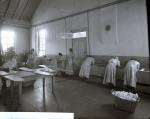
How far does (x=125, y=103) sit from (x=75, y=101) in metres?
0.63

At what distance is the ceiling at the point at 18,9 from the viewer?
4.69 feet

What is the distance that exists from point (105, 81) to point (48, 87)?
778 mm

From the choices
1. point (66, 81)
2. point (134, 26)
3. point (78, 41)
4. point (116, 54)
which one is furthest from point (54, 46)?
point (134, 26)

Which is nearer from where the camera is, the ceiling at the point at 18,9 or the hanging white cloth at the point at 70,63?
the ceiling at the point at 18,9

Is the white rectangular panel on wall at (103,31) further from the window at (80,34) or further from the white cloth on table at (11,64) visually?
the white cloth on table at (11,64)

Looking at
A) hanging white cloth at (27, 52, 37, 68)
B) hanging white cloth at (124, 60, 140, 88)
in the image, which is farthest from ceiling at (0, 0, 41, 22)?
hanging white cloth at (124, 60, 140, 88)

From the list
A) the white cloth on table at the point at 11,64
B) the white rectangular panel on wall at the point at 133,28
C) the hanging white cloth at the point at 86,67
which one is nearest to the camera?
the white rectangular panel on wall at the point at 133,28

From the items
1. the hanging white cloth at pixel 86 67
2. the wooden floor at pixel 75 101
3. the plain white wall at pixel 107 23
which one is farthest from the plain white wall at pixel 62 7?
the wooden floor at pixel 75 101

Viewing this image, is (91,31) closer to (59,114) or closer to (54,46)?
(54,46)

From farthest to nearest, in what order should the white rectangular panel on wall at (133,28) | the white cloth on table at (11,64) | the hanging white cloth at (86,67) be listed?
the hanging white cloth at (86,67) → the white cloth on table at (11,64) → the white rectangular panel on wall at (133,28)

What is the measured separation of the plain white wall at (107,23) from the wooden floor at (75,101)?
0.51 m

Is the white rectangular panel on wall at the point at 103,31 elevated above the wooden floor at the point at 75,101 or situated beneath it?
elevated above

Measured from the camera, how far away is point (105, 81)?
166 cm

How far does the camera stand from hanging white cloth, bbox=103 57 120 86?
1.51m
